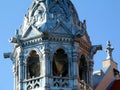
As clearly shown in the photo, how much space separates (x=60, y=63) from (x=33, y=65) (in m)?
1.57

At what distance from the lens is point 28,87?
138ft

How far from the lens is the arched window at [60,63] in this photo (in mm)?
42594

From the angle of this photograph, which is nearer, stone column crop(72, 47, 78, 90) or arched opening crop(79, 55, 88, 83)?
stone column crop(72, 47, 78, 90)

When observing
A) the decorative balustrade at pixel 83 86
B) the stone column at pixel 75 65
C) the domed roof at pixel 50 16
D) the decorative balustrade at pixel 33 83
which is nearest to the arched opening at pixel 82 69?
the decorative balustrade at pixel 83 86

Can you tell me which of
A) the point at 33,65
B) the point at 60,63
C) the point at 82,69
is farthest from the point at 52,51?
the point at 82,69

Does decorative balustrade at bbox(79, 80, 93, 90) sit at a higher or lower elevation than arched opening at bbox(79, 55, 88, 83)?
lower

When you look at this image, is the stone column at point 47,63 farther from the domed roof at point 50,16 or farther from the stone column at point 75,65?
the stone column at point 75,65

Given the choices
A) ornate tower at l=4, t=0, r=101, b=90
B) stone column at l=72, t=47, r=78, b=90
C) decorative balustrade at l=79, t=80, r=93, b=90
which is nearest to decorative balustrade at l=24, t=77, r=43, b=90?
ornate tower at l=4, t=0, r=101, b=90

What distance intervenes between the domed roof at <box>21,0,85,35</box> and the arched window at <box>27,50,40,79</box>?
1456mm

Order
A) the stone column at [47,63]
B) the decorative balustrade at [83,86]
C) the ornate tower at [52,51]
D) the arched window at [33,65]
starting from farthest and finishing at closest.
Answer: the arched window at [33,65] < the decorative balustrade at [83,86] < the ornate tower at [52,51] < the stone column at [47,63]

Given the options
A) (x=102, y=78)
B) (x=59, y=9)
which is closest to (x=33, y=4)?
(x=59, y=9)

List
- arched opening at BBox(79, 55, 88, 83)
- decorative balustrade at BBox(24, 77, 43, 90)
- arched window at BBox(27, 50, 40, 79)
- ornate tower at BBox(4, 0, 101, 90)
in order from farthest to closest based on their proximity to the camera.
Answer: arched opening at BBox(79, 55, 88, 83) → arched window at BBox(27, 50, 40, 79) → ornate tower at BBox(4, 0, 101, 90) → decorative balustrade at BBox(24, 77, 43, 90)

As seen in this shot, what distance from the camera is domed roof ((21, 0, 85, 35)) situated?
43.1 meters

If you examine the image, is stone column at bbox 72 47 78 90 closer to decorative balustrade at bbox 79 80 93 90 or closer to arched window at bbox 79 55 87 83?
decorative balustrade at bbox 79 80 93 90
